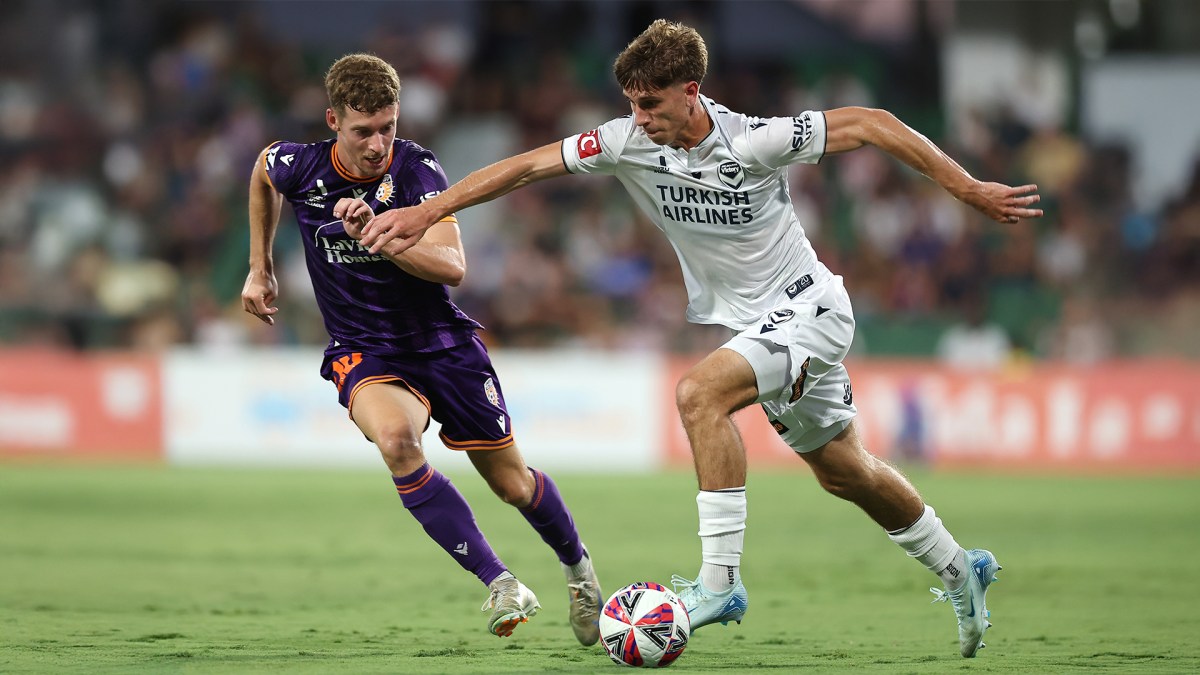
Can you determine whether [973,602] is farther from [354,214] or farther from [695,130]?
[354,214]

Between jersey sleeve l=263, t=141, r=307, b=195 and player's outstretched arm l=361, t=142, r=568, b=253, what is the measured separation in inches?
32.5

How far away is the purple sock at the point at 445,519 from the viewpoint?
20.7 ft

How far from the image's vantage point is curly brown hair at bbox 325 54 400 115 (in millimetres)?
6285

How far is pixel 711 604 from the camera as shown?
19.5 ft

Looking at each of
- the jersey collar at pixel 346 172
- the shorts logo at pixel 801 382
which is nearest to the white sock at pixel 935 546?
the shorts logo at pixel 801 382

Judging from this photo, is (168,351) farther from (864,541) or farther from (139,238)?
(864,541)

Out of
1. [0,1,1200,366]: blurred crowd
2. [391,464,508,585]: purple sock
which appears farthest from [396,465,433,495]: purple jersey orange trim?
[0,1,1200,366]: blurred crowd

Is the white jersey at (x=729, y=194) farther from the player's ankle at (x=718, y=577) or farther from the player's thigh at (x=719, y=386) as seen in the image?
the player's ankle at (x=718, y=577)

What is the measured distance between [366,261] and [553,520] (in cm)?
142

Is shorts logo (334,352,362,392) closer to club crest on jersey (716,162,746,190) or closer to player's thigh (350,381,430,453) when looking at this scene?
player's thigh (350,381,430,453)

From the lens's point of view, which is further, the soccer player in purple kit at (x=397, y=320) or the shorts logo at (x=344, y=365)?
the shorts logo at (x=344, y=365)

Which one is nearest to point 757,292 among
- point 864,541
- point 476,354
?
point 476,354

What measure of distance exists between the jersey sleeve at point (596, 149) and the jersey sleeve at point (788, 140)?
→ 1.73ft

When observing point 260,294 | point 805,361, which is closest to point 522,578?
point 260,294
